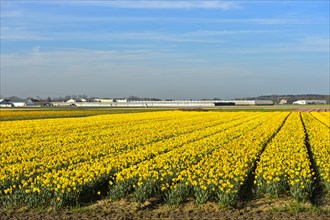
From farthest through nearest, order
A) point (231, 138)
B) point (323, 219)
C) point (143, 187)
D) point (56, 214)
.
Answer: point (231, 138)
point (143, 187)
point (56, 214)
point (323, 219)

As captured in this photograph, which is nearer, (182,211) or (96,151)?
(182,211)

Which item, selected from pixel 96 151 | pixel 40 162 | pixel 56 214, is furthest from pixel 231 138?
pixel 56 214

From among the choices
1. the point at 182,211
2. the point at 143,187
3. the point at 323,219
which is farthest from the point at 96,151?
the point at 323,219

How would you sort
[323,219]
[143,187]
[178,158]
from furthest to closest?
1. [178,158]
2. [143,187]
3. [323,219]

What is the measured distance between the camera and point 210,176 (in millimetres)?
11102

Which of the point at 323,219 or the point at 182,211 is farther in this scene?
the point at 182,211

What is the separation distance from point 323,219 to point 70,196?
544cm

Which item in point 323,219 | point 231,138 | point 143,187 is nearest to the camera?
point 323,219

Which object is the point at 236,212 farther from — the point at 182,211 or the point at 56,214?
the point at 56,214

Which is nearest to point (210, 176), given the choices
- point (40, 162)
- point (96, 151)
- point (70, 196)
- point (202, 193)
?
point (202, 193)

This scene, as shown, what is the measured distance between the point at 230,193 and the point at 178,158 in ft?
14.5

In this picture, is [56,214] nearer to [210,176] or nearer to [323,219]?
[210,176]

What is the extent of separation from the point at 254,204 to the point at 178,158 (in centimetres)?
438

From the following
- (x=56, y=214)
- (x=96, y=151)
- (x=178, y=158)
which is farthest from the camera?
(x=96, y=151)
